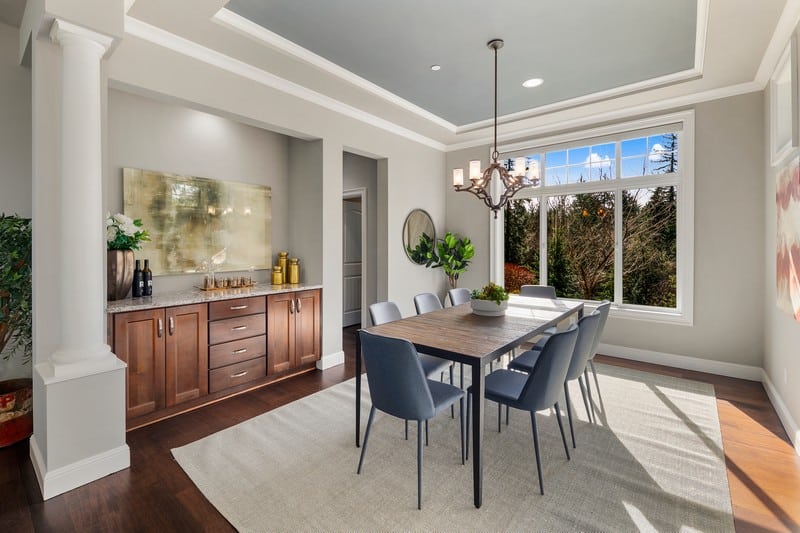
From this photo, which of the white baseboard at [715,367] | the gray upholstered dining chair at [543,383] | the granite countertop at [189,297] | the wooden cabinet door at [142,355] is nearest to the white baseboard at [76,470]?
the wooden cabinet door at [142,355]

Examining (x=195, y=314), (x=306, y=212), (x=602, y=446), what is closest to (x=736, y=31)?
(x=602, y=446)

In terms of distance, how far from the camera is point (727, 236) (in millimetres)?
3828

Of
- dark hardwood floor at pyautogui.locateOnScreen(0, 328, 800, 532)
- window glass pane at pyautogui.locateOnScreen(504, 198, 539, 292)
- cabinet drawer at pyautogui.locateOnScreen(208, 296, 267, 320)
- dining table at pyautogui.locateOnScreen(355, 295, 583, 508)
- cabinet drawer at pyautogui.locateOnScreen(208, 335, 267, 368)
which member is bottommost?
dark hardwood floor at pyautogui.locateOnScreen(0, 328, 800, 532)

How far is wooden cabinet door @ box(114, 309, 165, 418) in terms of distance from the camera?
267 cm

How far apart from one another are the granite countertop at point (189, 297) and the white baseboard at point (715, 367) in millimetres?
3488

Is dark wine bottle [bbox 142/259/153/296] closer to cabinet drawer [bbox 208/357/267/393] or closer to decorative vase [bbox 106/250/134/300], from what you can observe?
decorative vase [bbox 106/250/134/300]

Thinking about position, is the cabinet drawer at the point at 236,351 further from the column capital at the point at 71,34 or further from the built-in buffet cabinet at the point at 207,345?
the column capital at the point at 71,34

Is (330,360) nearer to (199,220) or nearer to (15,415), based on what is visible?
(199,220)

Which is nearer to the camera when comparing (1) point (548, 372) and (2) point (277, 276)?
(1) point (548, 372)

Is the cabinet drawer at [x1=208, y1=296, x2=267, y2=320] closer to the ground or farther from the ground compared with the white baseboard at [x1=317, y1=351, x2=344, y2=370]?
farther from the ground

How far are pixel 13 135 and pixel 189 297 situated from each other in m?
1.58

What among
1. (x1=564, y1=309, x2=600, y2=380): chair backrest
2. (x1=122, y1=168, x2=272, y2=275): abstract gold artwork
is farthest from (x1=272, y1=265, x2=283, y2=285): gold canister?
(x1=564, y1=309, x2=600, y2=380): chair backrest

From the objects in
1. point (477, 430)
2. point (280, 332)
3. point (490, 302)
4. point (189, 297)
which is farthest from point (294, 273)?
point (477, 430)

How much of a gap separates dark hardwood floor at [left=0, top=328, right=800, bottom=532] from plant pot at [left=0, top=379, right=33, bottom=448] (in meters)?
0.07
